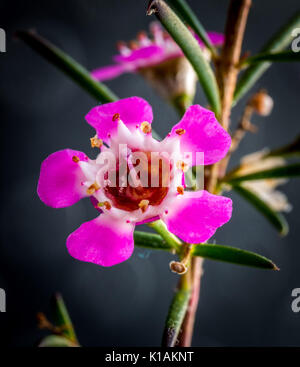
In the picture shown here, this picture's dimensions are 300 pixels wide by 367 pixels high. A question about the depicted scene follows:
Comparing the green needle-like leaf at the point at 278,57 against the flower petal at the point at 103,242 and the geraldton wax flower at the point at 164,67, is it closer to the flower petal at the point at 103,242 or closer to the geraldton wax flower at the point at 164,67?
the geraldton wax flower at the point at 164,67

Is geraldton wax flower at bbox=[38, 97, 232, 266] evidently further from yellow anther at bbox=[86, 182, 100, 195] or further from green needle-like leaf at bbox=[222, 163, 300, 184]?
green needle-like leaf at bbox=[222, 163, 300, 184]

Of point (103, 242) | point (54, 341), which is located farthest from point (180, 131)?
point (54, 341)

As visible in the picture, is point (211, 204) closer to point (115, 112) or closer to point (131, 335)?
point (115, 112)

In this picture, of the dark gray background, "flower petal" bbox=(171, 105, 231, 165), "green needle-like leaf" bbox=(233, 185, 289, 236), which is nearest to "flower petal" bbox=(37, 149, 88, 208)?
"flower petal" bbox=(171, 105, 231, 165)

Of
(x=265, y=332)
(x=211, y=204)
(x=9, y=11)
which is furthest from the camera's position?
(x=9, y=11)
